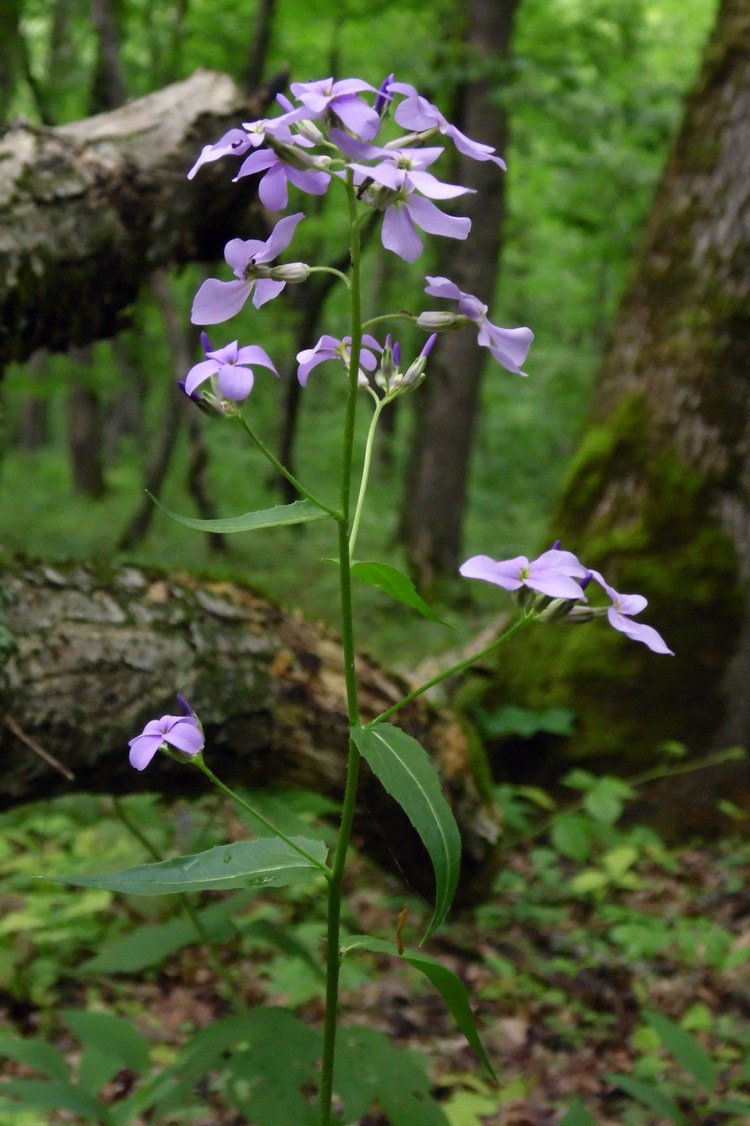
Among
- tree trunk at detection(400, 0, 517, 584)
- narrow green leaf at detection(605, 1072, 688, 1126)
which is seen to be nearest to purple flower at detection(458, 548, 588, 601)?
narrow green leaf at detection(605, 1072, 688, 1126)

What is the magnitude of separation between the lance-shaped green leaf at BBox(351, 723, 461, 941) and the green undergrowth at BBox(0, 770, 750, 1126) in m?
0.80

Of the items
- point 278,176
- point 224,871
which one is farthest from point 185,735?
point 278,176

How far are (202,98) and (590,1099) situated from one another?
3.22 m

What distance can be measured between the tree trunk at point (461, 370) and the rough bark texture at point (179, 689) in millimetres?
5869

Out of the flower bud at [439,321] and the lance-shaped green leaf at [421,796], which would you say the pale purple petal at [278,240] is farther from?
the lance-shaped green leaf at [421,796]

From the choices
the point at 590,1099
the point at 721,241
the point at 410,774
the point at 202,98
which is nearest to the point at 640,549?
the point at 721,241

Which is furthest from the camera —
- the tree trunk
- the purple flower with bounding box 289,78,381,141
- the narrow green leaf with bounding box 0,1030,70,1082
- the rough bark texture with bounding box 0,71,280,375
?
the tree trunk

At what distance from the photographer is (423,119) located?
3.54 ft

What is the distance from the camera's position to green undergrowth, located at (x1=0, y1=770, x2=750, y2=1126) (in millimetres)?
1809

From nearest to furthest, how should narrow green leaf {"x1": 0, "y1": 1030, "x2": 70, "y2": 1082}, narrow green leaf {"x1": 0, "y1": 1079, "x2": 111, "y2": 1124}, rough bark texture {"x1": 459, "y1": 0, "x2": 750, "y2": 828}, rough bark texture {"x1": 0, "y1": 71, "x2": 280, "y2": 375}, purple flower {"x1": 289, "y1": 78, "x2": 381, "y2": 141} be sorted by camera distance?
purple flower {"x1": 289, "y1": 78, "x2": 381, "y2": 141} < narrow green leaf {"x1": 0, "y1": 1079, "x2": 111, "y2": 1124} < narrow green leaf {"x1": 0, "y1": 1030, "x2": 70, "y2": 1082} < rough bark texture {"x1": 0, "y1": 71, "x2": 280, "y2": 375} < rough bark texture {"x1": 459, "y1": 0, "x2": 750, "y2": 828}

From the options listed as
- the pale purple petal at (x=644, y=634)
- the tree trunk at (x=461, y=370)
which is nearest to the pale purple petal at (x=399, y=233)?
the pale purple petal at (x=644, y=634)

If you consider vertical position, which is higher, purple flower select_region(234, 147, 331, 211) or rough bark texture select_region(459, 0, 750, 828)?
purple flower select_region(234, 147, 331, 211)

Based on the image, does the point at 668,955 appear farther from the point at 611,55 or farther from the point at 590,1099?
the point at 611,55

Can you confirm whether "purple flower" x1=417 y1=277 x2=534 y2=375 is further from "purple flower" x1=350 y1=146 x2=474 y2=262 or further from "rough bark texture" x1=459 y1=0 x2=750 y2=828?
"rough bark texture" x1=459 y1=0 x2=750 y2=828
